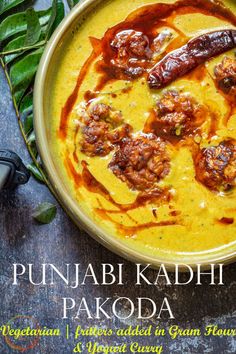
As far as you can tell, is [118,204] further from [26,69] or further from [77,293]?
[26,69]

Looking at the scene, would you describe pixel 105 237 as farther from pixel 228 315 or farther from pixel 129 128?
pixel 228 315

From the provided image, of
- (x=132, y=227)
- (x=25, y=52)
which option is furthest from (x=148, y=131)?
(x=25, y=52)

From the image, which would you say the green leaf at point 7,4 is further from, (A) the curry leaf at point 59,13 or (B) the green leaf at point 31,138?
(B) the green leaf at point 31,138

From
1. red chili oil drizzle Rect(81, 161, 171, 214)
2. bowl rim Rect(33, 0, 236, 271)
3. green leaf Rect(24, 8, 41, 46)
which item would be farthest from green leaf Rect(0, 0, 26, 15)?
red chili oil drizzle Rect(81, 161, 171, 214)

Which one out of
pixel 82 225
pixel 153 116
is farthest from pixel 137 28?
pixel 82 225

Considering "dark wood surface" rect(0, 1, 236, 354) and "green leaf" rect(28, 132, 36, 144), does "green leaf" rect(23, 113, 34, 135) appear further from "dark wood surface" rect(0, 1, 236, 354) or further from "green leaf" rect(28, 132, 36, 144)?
"dark wood surface" rect(0, 1, 236, 354)

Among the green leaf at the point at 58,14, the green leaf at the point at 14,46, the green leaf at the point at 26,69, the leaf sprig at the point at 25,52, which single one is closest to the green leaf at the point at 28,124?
the leaf sprig at the point at 25,52
